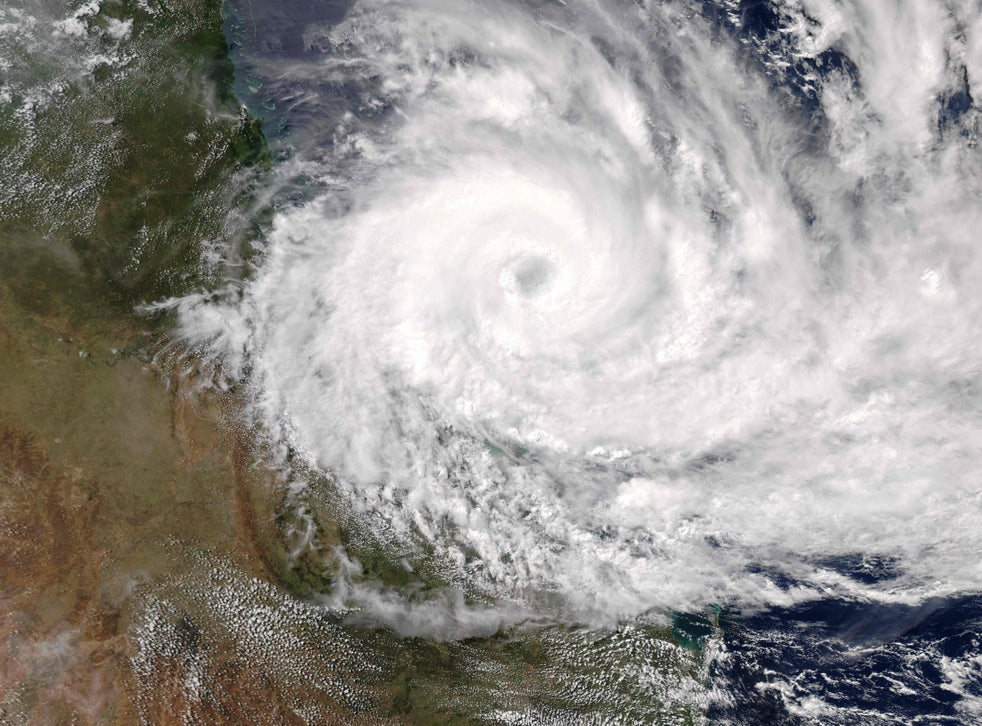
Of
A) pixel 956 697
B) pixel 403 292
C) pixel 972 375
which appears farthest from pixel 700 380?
pixel 956 697

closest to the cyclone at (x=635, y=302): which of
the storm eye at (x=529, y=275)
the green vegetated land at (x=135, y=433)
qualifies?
the storm eye at (x=529, y=275)

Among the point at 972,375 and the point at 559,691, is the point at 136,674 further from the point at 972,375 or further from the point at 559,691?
the point at 972,375

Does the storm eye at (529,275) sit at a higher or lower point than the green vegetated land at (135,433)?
higher

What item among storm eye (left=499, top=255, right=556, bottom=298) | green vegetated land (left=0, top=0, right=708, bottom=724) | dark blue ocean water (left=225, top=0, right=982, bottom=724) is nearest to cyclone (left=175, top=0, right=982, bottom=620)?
storm eye (left=499, top=255, right=556, bottom=298)

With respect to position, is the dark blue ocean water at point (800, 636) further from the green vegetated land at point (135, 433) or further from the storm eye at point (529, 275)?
the storm eye at point (529, 275)

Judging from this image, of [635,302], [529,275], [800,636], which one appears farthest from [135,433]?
[800,636]

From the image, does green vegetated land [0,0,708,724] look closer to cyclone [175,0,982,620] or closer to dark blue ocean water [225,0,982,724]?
dark blue ocean water [225,0,982,724]
